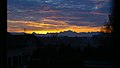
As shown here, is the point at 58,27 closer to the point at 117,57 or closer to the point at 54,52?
the point at 54,52

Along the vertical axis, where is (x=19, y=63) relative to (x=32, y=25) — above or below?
below

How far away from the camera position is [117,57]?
0.97 m

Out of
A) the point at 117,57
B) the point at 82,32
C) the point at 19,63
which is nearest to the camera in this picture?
the point at 117,57

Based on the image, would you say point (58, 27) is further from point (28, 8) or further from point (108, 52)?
point (108, 52)

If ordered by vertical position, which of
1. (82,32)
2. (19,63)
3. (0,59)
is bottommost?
(19,63)

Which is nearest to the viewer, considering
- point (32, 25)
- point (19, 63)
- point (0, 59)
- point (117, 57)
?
point (117, 57)

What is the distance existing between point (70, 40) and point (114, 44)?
153 centimetres

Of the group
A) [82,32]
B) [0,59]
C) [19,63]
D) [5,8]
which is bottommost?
[19,63]

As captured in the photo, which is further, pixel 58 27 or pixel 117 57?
pixel 58 27

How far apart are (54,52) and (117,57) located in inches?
61.1

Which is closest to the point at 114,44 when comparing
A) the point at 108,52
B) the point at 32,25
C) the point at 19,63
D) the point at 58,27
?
the point at 108,52

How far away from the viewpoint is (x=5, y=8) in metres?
1.26

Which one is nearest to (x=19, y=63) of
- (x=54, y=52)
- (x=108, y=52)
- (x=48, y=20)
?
(x=54, y=52)

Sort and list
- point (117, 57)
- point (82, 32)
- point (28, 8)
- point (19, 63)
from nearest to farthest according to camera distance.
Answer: point (117, 57) → point (82, 32) → point (28, 8) → point (19, 63)
